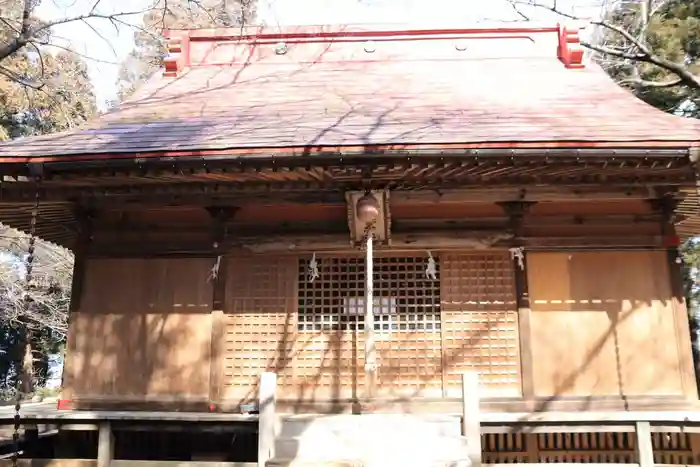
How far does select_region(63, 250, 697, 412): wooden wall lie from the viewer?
6.22 metres

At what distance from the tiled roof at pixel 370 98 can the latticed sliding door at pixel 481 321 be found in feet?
5.38

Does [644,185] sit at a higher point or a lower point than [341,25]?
lower

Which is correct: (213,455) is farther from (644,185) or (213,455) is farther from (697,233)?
(697,233)

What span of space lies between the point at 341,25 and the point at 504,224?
4752 millimetres

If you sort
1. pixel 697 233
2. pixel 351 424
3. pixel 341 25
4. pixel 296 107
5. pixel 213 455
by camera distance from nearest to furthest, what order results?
pixel 351 424 → pixel 213 455 → pixel 296 107 → pixel 697 233 → pixel 341 25

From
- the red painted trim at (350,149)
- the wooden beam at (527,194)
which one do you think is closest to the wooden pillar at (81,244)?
the red painted trim at (350,149)

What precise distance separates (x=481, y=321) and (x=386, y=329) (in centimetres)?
109

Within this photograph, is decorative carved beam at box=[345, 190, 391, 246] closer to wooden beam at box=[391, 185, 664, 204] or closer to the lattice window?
wooden beam at box=[391, 185, 664, 204]

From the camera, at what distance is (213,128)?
6.25m

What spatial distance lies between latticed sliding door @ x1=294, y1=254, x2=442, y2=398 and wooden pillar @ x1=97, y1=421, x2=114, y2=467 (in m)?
2.00

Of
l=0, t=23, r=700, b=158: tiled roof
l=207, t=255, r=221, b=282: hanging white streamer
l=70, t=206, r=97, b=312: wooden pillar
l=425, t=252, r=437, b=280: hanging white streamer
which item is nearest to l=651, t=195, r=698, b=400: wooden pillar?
l=0, t=23, r=700, b=158: tiled roof

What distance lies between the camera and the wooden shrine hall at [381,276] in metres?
5.93

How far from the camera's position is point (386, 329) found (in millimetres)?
6461

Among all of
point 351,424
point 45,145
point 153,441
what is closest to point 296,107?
point 45,145
